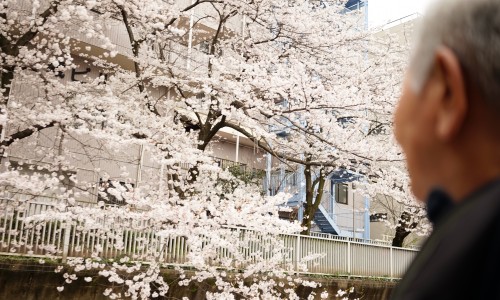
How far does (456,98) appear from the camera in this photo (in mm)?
631

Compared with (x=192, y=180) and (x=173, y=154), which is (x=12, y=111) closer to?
(x=173, y=154)

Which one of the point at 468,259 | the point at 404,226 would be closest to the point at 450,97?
the point at 468,259

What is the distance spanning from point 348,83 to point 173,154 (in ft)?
13.6

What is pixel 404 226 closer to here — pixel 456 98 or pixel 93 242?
pixel 93 242

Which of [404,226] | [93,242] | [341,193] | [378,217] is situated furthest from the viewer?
[378,217]

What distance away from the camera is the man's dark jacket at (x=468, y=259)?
539mm

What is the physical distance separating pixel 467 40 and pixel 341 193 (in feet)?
66.9

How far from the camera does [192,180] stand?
26.4ft

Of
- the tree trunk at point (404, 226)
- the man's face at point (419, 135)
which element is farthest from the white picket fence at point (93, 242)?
the man's face at point (419, 135)

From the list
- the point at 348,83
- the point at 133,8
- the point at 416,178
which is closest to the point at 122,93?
the point at 133,8

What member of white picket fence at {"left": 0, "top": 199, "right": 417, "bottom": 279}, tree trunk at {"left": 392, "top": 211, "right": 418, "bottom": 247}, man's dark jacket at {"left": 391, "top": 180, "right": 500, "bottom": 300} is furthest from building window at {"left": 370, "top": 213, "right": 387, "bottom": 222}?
man's dark jacket at {"left": 391, "top": 180, "right": 500, "bottom": 300}

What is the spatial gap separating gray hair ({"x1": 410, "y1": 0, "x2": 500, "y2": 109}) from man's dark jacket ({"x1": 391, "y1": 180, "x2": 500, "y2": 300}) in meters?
0.14

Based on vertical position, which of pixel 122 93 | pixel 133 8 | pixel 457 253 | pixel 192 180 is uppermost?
pixel 133 8

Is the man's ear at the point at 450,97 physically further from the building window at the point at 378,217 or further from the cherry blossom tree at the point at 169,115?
the building window at the point at 378,217
